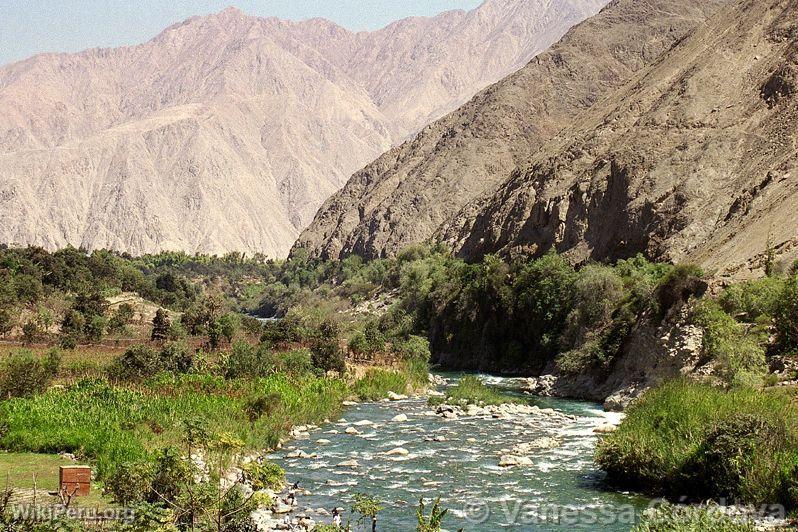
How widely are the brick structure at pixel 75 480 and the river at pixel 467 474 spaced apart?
545 centimetres

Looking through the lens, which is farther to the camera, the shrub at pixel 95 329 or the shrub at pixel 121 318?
the shrub at pixel 121 318

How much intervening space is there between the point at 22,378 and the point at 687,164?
178 feet

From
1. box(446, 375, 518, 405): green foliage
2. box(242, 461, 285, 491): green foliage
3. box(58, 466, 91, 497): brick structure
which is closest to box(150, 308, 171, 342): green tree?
box(446, 375, 518, 405): green foliage

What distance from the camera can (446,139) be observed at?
149500 millimetres

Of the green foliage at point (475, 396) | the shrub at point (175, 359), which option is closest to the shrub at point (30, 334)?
the shrub at point (175, 359)

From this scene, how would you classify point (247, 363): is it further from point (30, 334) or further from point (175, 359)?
point (30, 334)

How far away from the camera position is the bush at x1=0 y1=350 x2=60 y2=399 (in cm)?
3519

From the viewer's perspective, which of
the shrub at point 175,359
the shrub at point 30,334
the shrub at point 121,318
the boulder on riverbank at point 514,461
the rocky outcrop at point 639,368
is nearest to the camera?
the boulder on riverbank at point 514,461

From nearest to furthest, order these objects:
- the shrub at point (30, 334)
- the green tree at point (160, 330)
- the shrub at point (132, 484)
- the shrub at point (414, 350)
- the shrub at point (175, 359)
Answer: the shrub at point (132, 484) < the shrub at point (175, 359) < the shrub at point (30, 334) < the shrub at point (414, 350) < the green tree at point (160, 330)

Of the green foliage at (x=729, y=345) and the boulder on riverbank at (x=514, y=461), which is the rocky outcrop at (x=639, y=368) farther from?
the boulder on riverbank at (x=514, y=461)

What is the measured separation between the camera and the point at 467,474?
28.0 meters

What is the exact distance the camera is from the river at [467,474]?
23.1 meters

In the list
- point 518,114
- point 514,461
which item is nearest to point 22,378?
point 514,461

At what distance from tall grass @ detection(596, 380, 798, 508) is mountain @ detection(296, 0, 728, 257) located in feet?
343
